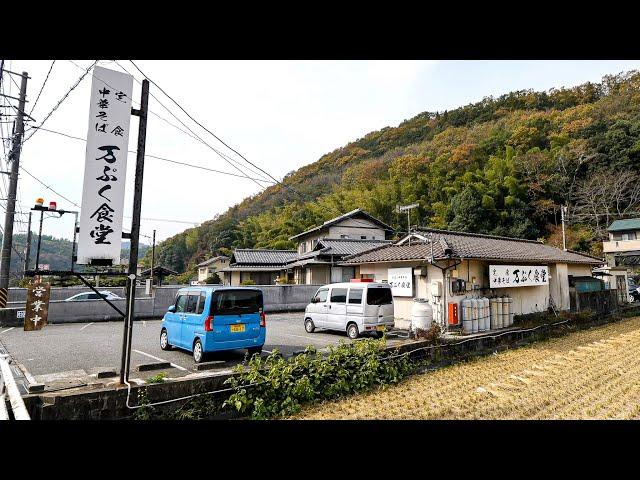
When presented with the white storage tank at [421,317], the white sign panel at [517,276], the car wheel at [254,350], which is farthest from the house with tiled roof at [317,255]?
the car wheel at [254,350]

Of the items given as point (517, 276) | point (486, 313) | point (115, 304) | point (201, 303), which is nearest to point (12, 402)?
point (201, 303)

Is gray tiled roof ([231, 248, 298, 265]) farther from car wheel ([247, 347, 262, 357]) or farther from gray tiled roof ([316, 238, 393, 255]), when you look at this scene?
car wheel ([247, 347, 262, 357])

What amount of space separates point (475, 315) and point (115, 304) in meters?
13.2

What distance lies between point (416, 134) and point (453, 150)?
22348 mm

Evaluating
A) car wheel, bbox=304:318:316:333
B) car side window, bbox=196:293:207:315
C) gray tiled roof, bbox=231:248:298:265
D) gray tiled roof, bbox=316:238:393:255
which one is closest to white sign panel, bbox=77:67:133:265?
car side window, bbox=196:293:207:315

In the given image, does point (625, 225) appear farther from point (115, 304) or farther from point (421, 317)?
point (115, 304)

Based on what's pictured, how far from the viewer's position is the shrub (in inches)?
213

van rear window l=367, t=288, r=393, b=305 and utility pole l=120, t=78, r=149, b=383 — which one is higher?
utility pole l=120, t=78, r=149, b=383

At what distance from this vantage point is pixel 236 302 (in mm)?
6723

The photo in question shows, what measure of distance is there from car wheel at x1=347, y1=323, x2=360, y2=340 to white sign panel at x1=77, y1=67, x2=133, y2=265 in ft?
19.6

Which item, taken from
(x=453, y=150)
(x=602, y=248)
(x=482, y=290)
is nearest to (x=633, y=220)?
(x=602, y=248)
